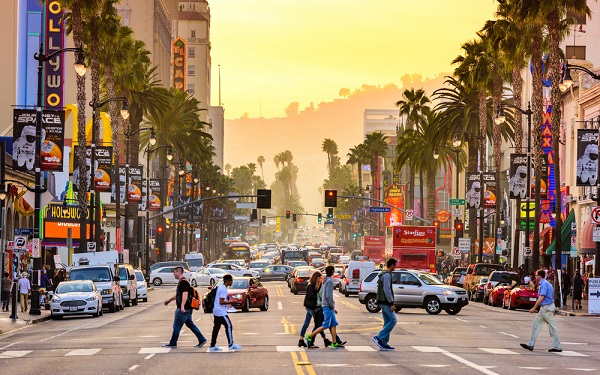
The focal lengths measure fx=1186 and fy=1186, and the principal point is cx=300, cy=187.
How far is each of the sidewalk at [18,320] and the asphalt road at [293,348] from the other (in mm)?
770

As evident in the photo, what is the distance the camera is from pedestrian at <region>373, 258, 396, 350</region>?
27359 mm

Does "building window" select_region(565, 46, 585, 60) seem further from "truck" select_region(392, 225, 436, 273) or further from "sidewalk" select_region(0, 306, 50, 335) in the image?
"sidewalk" select_region(0, 306, 50, 335)

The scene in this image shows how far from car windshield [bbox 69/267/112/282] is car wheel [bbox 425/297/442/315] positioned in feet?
44.7

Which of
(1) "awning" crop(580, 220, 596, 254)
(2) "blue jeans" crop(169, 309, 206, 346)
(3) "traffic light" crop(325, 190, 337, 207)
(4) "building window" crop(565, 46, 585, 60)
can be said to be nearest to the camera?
(2) "blue jeans" crop(169, 309, 206, 346)

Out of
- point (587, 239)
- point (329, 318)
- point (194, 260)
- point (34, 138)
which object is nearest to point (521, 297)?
point (587, 239)

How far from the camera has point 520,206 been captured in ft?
254

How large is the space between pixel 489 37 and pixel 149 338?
38753 millimetres

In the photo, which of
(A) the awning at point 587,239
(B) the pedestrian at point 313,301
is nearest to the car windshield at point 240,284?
(B) the pedestrian at point 313,301

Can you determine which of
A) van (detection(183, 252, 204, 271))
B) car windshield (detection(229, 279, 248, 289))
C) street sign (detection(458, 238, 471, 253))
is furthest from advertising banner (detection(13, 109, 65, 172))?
van (detection(183, 252, 204, 271))

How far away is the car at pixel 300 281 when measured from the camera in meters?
67.6

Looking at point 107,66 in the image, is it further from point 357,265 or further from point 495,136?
point 495,136

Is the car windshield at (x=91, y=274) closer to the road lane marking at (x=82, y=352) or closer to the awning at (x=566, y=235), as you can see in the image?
the road lane marking at (x=82, y=352)

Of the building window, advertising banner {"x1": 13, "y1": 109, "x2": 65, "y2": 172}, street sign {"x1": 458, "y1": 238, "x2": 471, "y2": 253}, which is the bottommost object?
street sign {"x1": 458, "y1": 238, "x2": 471, "y2": 253}

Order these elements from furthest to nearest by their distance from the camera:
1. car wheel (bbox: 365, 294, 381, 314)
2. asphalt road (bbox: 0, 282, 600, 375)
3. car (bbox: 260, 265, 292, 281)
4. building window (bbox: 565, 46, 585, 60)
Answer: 1. building window (bbox: 565, 46, 585, 60)
2. car (bbox: 260, 265, 292, 281)
3. car wheel (bbox: 365, 294, 381, 314)
4. asphalt road (bbox: 0, 282, 600, 375)
